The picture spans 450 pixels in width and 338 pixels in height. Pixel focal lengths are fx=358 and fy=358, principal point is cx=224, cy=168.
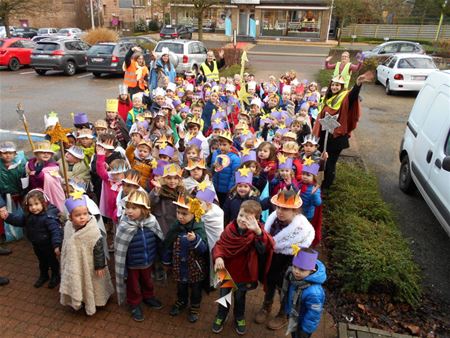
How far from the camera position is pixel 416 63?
15.2 meters

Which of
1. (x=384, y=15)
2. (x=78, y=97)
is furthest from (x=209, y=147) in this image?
(x=384, y=15)

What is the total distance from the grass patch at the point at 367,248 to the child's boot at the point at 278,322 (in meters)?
0.93

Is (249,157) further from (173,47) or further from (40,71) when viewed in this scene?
(40,71)

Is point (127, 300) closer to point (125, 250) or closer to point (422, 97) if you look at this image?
point (125, 250)

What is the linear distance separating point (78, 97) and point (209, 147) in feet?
32.6

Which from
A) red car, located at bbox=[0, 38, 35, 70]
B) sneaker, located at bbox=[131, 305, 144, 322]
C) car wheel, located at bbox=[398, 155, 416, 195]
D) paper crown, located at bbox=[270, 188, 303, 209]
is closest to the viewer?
Result: paper crown, located at bbox=[270, 188, 303, 209]

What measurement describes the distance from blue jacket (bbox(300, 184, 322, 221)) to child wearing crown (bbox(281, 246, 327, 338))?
1375 millimetres

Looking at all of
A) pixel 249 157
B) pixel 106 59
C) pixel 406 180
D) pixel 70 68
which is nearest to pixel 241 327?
pixel 249 157

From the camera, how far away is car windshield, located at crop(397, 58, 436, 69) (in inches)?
594

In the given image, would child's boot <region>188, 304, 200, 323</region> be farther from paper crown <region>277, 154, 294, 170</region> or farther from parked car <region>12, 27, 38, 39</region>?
parked car <region>12, 27, 38, 39</region>

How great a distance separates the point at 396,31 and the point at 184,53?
33.8 metres

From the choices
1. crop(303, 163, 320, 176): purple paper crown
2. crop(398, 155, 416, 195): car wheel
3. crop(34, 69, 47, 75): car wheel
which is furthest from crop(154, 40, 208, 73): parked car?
crop(303, 163, 320, 176): purple paper crown

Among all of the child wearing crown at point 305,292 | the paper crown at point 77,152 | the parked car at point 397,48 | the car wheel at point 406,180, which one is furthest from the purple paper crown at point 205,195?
the parked car at point 397,48

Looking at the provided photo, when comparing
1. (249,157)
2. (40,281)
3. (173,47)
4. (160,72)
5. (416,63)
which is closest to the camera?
(40,281)
